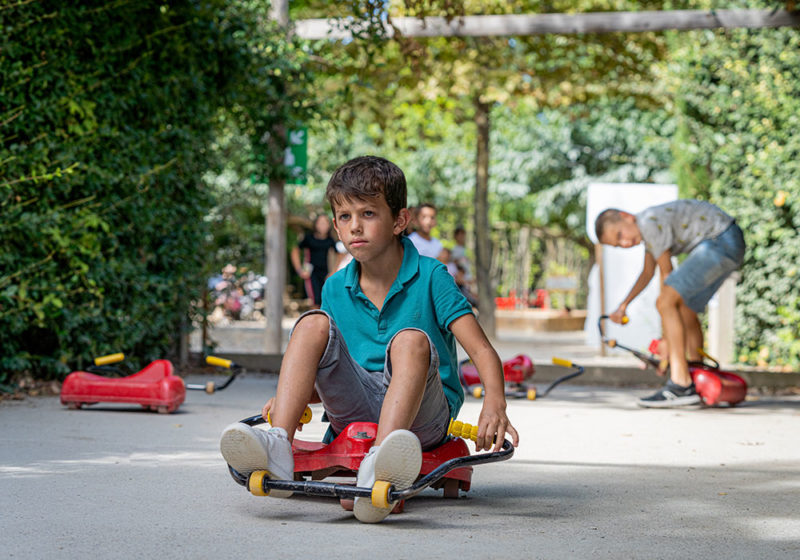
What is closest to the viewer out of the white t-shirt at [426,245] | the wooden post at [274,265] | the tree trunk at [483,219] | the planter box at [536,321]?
the white t-shirt at [426,245]

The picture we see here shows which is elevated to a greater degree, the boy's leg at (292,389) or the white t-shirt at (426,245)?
the white t-shirt at (426,245)

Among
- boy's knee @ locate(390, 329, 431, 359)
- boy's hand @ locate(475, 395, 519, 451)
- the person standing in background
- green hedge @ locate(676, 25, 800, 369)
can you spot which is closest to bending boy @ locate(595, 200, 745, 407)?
green hedge @ locate(676, 25, 800, 369)

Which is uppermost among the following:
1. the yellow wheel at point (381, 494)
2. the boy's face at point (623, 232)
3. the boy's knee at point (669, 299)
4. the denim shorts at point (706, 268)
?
the boy's face at point (623, 232)

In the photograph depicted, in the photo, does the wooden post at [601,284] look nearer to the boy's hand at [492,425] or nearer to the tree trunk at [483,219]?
the tree trunk at [483,219]

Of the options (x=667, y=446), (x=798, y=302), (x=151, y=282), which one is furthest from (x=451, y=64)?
(x=667, y=446)

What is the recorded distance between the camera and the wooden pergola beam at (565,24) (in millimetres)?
11094

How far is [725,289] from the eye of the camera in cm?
1222

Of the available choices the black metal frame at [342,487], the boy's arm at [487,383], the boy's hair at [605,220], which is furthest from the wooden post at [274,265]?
the black metal frame at [342,487]

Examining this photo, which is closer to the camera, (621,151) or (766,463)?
(766,463)

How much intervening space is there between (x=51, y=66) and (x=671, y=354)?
514 centimetres

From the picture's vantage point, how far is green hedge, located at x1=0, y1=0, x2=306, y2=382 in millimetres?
7668

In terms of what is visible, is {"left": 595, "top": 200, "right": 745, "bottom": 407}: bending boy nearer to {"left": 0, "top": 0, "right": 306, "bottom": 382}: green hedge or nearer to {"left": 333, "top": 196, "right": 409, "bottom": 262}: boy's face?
{"left": 0, "top": 0, "right": 306, "bottom": 382}: green hedge

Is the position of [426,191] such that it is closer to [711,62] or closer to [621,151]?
[621,151]

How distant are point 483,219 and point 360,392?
14344 millimetres
